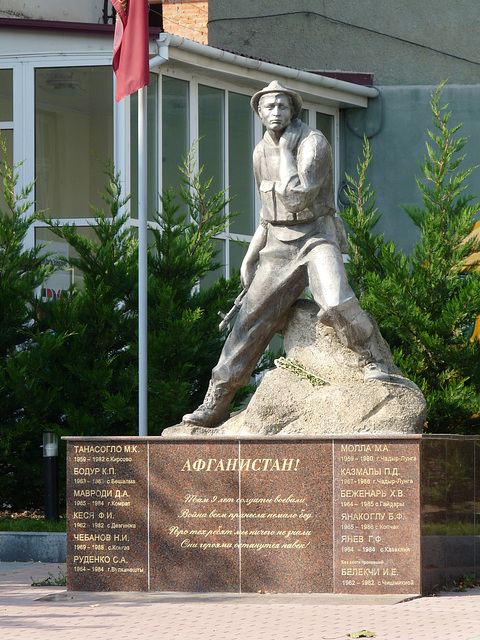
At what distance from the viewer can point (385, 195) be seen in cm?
2011

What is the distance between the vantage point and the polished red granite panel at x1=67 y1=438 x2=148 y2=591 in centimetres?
869

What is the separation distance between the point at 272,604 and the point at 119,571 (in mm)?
1352

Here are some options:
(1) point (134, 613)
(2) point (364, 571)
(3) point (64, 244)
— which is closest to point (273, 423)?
(2) point (364, 571)

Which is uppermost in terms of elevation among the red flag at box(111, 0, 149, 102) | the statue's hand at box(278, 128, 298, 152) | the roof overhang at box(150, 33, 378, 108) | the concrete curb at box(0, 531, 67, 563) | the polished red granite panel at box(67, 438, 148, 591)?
the roof overhang at box(150, 33, 378, 108)

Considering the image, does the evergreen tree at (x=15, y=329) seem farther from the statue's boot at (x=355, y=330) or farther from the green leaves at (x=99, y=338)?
the statue's boot at (x=355, y=330)

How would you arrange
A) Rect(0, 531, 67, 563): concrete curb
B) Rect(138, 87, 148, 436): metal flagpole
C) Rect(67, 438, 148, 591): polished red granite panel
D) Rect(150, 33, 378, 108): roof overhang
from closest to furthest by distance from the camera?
1. Rect(67, 438, 148, 591): polished red granite panel
2. Rect(138, 87, 148, 436): metal flagpole
3. Rect(0, 531, 67, 563): concrete curb
4. Rect(150, 33, 378, 108): roof overhang

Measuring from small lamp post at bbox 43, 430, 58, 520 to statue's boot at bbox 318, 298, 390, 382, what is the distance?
396cm

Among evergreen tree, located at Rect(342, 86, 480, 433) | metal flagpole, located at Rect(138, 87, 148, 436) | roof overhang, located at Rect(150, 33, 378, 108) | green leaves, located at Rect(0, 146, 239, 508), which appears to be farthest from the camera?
roof overhang, located at Rect(150, 33, 378, 108)

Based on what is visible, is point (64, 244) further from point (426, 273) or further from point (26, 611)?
point (26, 611)

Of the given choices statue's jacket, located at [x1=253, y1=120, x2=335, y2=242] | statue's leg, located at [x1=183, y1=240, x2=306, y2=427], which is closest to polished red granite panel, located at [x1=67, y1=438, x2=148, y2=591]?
statue's leg, located at [x1=183, y1=240, x2=306, y2=427]

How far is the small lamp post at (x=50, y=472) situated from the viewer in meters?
11.8

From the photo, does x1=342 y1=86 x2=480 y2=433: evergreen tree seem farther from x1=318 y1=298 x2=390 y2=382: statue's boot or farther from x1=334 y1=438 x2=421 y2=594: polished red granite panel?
x1=334 y1=438 x2=421 y2=594: polished red granite panel

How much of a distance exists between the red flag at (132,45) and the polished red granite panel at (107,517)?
3.99 m

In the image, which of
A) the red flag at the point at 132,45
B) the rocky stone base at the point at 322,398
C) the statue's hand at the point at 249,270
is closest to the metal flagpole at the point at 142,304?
the red flag at the point at 132,45
